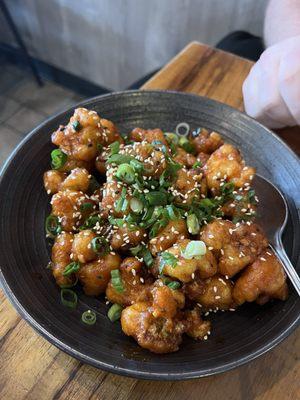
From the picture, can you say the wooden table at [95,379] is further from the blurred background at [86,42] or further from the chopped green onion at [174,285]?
the blurred background at [86,42]

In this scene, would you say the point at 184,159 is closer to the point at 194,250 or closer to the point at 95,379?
the point at 194,250

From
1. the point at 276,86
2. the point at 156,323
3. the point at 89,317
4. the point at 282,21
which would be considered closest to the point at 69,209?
the point at 89,317

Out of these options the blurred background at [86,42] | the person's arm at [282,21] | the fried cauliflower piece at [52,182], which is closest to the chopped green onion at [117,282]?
the fried cauliflower piece at [52,182]


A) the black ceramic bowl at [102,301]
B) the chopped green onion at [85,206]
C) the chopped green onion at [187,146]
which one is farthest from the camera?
the chopped green onion at [187,146]

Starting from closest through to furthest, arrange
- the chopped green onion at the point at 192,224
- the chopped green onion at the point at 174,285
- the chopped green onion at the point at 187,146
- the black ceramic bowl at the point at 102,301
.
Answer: the black ceramic bowl at the point at 102,301 < the chopped green onion at the point at 174,285 < the chopped green onion at the point at 192,224 < the chopped green onion at the point at 187,146

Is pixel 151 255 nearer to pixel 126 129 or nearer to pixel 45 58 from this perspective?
pixel 126 129

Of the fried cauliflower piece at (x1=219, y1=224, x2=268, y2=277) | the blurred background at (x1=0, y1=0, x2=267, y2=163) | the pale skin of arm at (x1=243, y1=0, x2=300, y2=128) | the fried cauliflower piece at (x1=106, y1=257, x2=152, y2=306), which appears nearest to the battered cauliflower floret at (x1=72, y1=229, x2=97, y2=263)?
the fried cauliflower piece at (x1=106, y1=257, x2=152, y2=306)

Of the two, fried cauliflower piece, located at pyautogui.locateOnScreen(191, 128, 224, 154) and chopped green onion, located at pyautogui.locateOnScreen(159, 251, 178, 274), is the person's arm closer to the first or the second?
fried cauliflower piece, located at pyautogui.locateOnScreen(191, 128, 224, 154)
